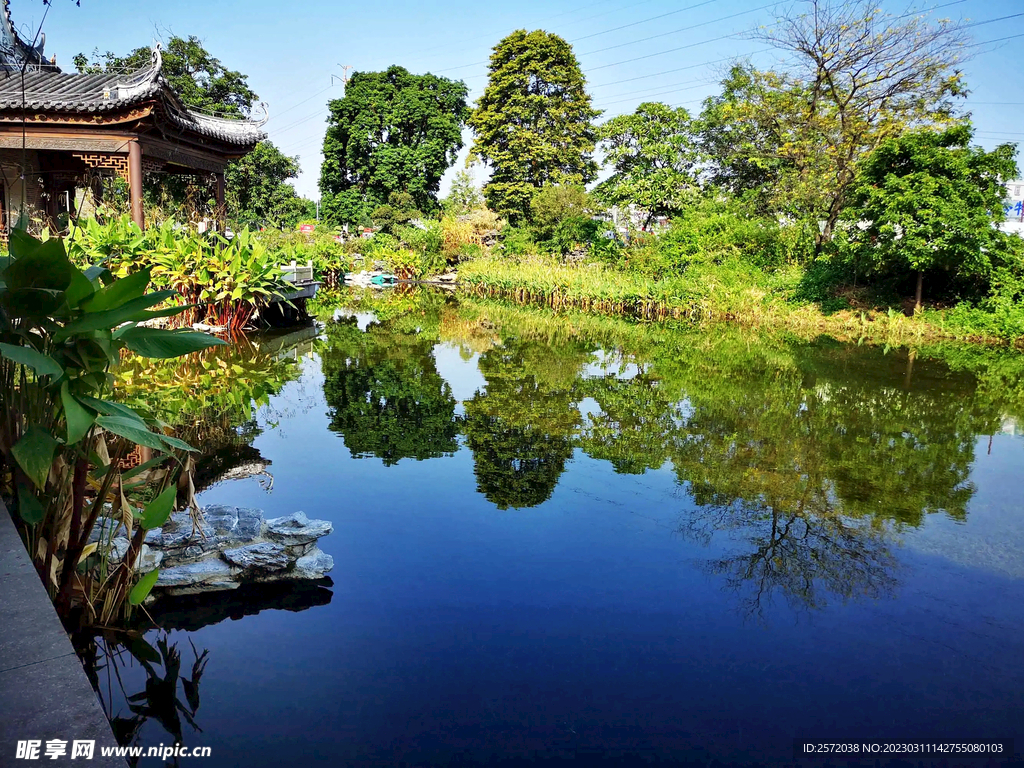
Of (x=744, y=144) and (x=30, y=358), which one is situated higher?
(x=744, y=144)

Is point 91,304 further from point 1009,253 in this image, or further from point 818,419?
point 1009,253

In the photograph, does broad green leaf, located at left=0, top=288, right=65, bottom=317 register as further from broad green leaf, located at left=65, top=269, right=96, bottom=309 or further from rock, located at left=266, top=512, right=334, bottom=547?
rock, located at left=266, top=512, right=334, bottom=547

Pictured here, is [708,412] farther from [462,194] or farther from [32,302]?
[462,194]

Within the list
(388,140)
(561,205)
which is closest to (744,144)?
(561,205)

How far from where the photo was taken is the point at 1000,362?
10.1 meters

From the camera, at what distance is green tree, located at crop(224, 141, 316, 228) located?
26.8m

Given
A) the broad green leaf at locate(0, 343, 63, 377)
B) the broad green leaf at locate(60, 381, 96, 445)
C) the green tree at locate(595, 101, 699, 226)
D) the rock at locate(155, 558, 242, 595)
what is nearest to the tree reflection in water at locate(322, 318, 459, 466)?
the rock at locate(155, 558, 242, 595)

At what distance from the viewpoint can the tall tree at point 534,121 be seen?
26.0 meters

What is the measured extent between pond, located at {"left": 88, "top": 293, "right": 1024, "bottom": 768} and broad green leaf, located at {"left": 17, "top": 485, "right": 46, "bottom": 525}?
2.14 feet

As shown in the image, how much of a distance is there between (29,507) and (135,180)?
35.4ft

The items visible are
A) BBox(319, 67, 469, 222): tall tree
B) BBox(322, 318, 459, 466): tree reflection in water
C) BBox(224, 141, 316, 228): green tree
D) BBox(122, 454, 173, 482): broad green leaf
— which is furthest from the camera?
BBox(319, 67, 469, 222): tall tree

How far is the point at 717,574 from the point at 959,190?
436 inches

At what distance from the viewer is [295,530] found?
3.67 meters

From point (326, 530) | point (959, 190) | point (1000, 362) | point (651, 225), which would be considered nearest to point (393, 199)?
point (651, 225)
